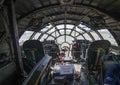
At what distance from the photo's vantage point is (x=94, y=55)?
8.53m

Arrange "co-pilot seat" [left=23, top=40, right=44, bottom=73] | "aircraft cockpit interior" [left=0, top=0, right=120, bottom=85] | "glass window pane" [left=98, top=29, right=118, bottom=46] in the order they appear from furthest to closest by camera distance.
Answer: "glass window pane" [left=98, top=29, right=118, bottom=46]
"co-pilot seat" [left=23, top=40, right=44, bottom=73]
"aircraft cockpit interior" [left=0, top=0, right=120, bottom=85]

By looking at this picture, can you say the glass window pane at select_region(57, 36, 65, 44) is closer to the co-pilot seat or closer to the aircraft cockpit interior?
the aircraft cockpit interior

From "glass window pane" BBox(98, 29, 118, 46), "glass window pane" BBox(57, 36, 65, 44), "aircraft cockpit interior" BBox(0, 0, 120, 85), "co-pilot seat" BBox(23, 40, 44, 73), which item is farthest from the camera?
"glass window pane" BBox(57, 36, 65, 44)

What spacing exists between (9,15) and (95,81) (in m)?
4.22

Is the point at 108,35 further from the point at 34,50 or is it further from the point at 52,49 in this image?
the point at 34,50

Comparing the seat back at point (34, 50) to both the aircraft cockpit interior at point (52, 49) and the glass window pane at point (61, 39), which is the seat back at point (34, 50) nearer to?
the aircraft cockpit interior at point (52, 49)

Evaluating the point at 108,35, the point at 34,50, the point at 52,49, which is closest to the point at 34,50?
the point at 34,50

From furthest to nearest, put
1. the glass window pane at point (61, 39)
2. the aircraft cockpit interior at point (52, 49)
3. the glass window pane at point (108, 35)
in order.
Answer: the glass window pane at point (61, 39) < the glass window pane at point (108, 35) < the aircraft cockpit interior at point (52, 49)

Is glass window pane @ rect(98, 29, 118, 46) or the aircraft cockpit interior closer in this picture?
the aircraft cockpit interior

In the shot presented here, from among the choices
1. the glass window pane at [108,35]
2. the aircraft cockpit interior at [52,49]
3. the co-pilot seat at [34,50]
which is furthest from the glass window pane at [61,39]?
the co-pilot seat at [34,50]

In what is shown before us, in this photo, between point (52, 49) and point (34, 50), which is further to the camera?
point (52, 49)

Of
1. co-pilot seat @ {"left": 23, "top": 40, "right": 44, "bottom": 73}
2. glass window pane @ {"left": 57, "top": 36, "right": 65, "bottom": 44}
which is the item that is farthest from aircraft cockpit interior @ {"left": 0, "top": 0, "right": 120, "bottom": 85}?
glass window pane @ {"left": 57, "top": 36, "right": 65, "bottom": 44}

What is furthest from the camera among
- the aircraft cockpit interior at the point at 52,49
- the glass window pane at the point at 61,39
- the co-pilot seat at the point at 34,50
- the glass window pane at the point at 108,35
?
the glass window pane at the point at 61,39

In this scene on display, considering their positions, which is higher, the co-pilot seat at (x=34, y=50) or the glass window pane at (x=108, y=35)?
the glass window pane at (x=108, y=35)
